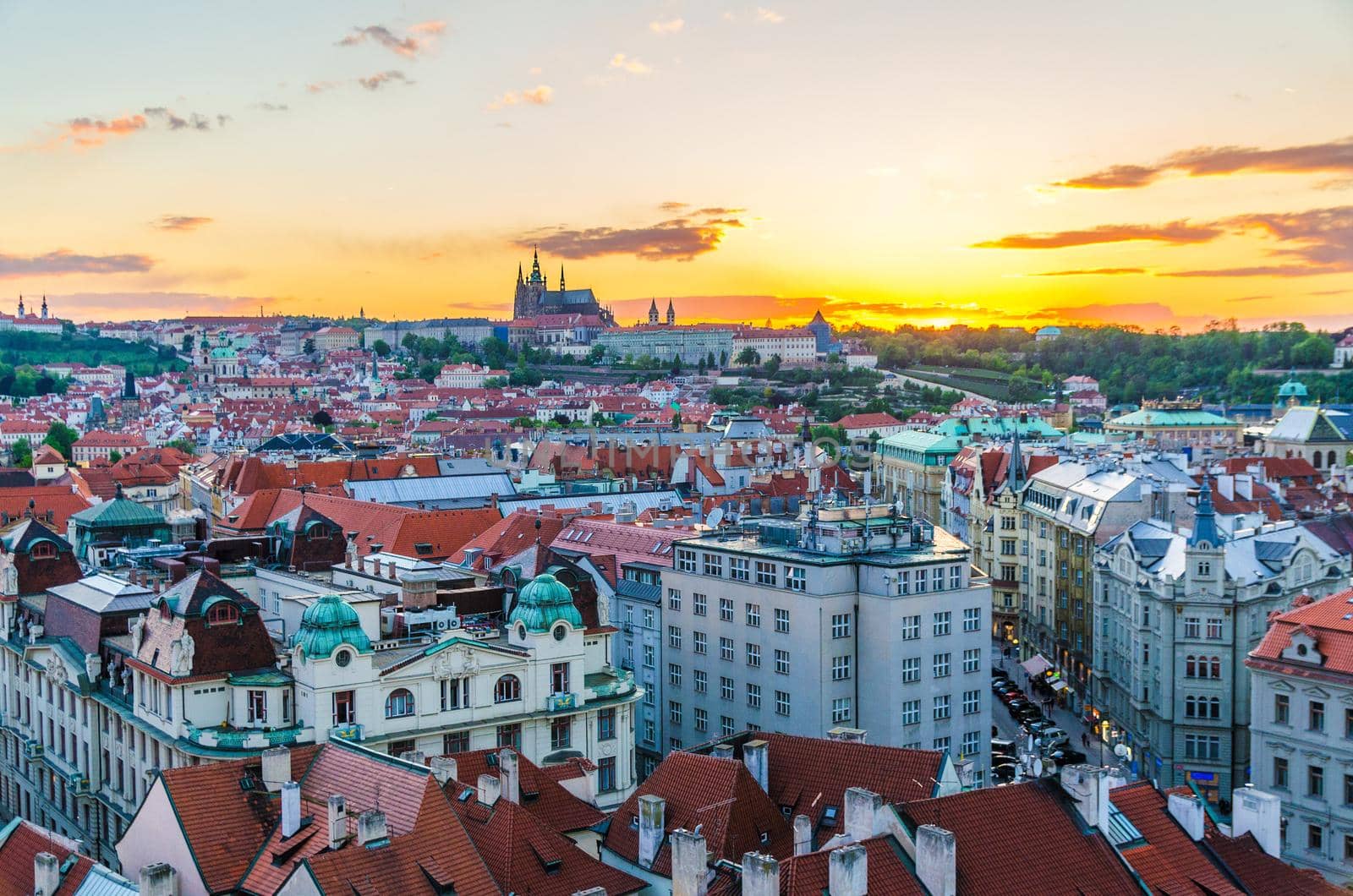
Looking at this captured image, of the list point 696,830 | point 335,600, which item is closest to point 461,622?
point 335,600

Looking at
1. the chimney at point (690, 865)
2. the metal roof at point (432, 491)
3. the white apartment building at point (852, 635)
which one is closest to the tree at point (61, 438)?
the metal roof at point (432, 491)

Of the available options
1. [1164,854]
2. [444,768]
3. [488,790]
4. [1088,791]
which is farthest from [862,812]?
[444,768]

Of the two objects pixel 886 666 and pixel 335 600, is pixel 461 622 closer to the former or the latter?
pixel 335 600

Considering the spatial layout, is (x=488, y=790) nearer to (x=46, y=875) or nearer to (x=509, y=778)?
(x=509, y=778)

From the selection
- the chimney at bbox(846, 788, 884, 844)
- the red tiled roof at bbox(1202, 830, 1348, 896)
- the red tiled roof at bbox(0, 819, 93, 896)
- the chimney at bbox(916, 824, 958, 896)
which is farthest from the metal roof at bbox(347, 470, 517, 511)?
the chimney at bbox(916, 824, 958, 896)

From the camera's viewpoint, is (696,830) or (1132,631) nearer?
(696,830)

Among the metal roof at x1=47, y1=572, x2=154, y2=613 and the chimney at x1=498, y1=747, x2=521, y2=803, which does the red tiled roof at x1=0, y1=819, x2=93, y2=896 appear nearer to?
the chimney at x1=498, y1=747, x2=521, y2=803

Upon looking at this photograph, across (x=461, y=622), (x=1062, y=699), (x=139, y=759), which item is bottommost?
(x=1062, y=699)
